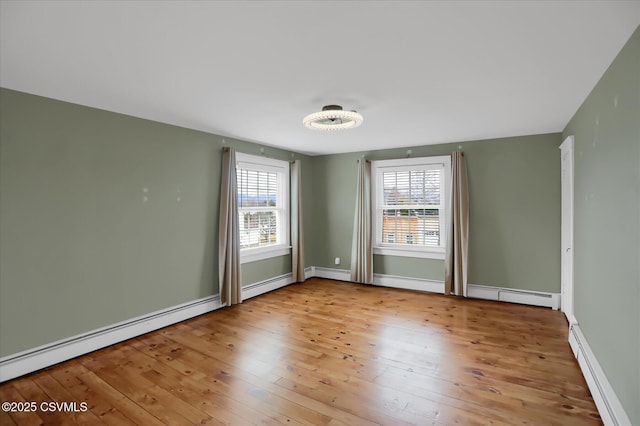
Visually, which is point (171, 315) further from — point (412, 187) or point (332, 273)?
point (412, 187)

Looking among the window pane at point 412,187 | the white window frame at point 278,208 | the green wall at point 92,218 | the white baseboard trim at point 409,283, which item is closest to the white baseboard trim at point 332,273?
the white baseboard trim at point 409,283

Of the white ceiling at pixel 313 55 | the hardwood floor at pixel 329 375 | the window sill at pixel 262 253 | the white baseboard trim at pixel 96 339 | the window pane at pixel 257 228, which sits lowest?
the hardwood floor at pixel 329 375

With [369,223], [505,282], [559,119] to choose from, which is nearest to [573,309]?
[505,282]

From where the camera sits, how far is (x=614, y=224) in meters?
2.12

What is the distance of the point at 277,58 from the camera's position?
7.15 ft

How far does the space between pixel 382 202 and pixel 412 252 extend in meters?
1.04

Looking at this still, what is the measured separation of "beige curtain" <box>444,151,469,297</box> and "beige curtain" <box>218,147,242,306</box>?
326cm

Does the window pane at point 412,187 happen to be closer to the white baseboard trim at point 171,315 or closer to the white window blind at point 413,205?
the white window blind at point 413,205

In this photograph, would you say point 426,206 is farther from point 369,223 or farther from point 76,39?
point 76,39

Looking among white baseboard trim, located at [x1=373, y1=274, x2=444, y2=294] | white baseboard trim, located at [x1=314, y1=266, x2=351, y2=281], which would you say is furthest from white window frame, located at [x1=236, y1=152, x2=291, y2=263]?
white baseboard trim, located at [x1=373, y1=274, x2=444, y2=294]

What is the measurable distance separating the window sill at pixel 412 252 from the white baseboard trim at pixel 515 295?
0.67 meters

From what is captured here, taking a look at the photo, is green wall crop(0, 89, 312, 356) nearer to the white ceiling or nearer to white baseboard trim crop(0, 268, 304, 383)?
white baseboard trim crop(0, 268, 304, 383)

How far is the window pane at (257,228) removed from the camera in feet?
16.7

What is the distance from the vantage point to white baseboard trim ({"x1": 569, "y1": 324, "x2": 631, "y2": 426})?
6.37 ft
